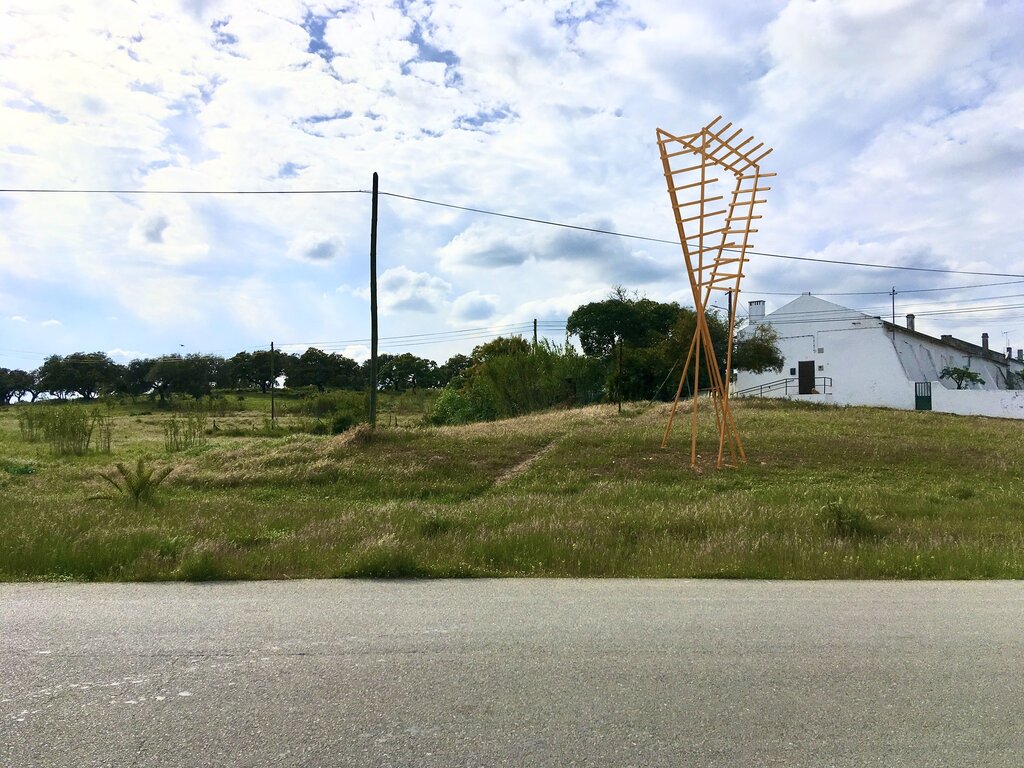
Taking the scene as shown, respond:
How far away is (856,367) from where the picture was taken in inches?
1817

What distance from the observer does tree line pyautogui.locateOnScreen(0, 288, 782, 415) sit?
43.5 metres

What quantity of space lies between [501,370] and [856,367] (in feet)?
74.3

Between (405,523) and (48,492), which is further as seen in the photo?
(48,492)

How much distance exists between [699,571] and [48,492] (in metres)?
13.9

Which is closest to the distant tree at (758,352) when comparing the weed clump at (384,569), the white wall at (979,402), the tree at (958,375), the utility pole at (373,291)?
the white wall at (979,402)

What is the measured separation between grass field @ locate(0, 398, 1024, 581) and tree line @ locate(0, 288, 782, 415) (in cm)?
1459

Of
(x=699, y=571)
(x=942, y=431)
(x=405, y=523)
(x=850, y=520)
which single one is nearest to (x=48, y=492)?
(x=405, y=523)

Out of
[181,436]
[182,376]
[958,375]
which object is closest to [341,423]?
[181,436]

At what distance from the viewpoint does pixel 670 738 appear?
142 inches

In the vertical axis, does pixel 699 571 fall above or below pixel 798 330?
below

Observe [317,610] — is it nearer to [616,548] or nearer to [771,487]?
[616,548]

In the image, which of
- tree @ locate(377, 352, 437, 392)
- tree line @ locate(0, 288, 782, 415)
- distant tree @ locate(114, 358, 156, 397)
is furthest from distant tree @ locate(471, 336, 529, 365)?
distant tree @ locate(114, 358, 156, 397)

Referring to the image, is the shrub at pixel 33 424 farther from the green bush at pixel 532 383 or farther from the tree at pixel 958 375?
the tree at pixel 958 375

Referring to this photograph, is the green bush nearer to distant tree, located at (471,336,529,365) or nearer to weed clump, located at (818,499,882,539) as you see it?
distant tree, located at (471,336,529,365)
